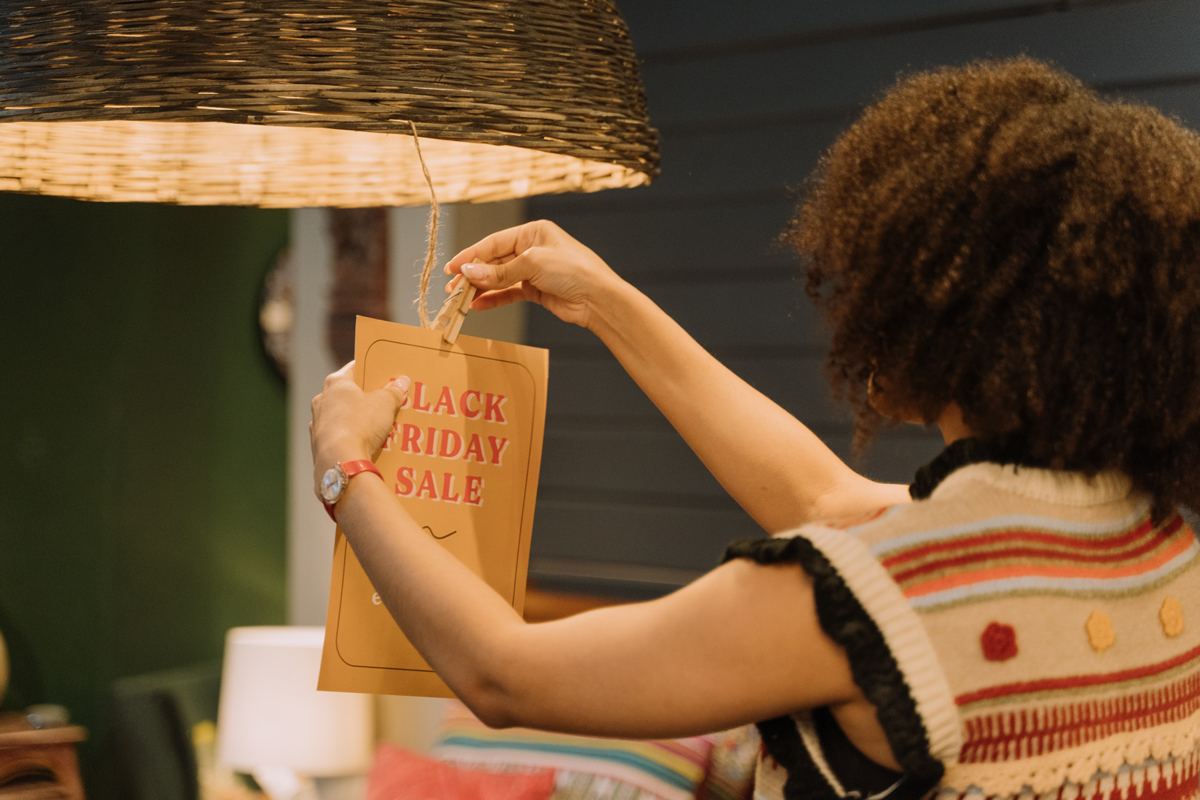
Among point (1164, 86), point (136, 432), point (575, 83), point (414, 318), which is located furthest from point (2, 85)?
point (136, 432)

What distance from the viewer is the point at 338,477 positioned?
880 mm

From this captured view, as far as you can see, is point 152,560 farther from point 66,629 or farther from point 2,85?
point 2,85

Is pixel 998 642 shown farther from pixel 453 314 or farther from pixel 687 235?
pixel 687 235

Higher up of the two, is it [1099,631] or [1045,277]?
[1045,277]

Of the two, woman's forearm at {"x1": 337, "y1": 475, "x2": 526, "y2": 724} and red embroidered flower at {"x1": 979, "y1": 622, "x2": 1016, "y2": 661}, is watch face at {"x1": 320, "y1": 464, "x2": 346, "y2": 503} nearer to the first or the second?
woman's forearm at {"x1": 337, "y1": 475, "x2": 526, "y2": 724}

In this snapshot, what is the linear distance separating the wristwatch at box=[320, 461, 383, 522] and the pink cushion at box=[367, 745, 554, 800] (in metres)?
1.73

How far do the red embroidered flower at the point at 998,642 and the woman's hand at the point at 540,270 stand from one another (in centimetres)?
47

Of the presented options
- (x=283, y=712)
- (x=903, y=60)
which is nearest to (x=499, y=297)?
(x=903, y=60)

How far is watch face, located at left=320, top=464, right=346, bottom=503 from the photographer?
34.6 inches

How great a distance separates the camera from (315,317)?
336cm

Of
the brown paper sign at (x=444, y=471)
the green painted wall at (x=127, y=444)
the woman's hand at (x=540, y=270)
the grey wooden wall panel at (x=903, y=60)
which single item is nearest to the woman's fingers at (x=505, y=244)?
the woman's hand at (x=540, y=270)

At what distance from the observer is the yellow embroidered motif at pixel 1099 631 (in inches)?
32.6

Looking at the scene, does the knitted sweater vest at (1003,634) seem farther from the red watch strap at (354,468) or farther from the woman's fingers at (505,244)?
the woman's fingers at (505,244)

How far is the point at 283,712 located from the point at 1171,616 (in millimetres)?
2509
